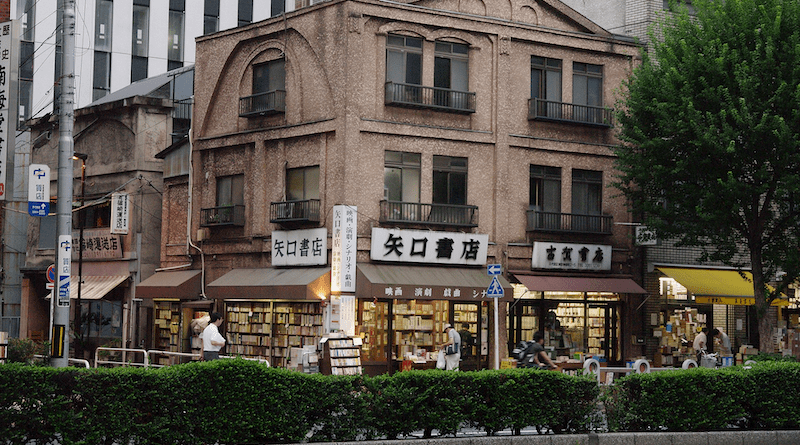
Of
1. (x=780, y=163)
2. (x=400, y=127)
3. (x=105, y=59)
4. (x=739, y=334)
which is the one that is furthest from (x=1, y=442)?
(x=105, y=59)

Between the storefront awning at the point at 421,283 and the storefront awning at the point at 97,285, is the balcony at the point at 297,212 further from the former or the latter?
the storefront awning at the point at 97,285

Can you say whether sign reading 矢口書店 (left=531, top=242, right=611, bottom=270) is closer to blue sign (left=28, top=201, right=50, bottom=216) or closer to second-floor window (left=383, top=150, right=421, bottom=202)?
second-floor window (left=383, top=150, right=421, bottom=202)

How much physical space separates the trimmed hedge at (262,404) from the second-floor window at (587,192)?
16.7 meters

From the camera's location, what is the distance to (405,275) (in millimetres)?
28656

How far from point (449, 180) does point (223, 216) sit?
7.97 metres

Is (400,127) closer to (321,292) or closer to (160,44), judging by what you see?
(321,292)

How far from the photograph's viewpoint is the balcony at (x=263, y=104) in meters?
30.6

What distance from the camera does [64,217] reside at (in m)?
18.3

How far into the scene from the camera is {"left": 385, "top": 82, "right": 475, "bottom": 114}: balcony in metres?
29.3

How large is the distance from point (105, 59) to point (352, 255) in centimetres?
3085

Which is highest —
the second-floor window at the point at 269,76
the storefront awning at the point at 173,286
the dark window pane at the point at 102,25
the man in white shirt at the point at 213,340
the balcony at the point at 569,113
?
the dark window pane at the point at 102,25

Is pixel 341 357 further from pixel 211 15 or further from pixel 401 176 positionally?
pixel 211 15

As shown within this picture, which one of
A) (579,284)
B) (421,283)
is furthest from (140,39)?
(579,284)

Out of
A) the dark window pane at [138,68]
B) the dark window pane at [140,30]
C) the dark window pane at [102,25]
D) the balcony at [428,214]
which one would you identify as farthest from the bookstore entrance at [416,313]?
the dark window pane at [102,25]
